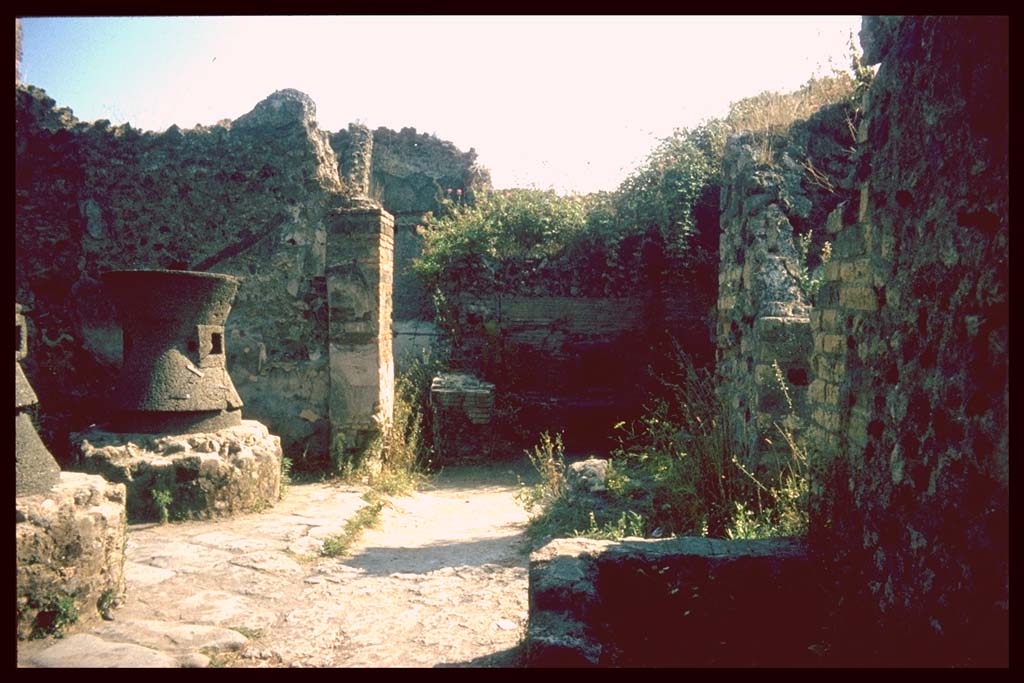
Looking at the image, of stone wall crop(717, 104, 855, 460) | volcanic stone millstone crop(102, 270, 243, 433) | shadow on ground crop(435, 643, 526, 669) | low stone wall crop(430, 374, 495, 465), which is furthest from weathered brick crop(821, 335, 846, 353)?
low stone wall crop(430, 374, 495, 465)

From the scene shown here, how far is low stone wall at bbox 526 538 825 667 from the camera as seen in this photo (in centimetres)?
262

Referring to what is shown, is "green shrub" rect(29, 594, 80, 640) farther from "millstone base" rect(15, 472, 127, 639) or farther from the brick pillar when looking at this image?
the brick pillar

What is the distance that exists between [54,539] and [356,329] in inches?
152

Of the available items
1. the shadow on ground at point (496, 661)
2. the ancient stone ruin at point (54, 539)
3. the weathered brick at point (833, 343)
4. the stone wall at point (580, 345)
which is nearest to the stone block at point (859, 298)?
the weathered brick at point (833, 343)

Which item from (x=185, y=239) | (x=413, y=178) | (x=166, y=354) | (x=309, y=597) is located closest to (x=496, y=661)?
(x=309, y=597)

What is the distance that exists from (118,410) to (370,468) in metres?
2.25

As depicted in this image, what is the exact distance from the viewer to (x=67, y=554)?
9.58 ft

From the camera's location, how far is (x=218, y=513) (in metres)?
4.83

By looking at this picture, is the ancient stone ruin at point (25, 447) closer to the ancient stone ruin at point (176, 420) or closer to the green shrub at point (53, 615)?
the green shrub at point (53, 615)

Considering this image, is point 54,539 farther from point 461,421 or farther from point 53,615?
point 461,421

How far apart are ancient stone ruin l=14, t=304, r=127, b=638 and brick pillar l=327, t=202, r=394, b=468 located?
3329 mm

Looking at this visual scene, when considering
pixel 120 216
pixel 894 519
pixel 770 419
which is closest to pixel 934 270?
pixel 894 519

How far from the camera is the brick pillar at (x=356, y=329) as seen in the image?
656 cm

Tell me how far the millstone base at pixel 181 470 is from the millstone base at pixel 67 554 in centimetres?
139
